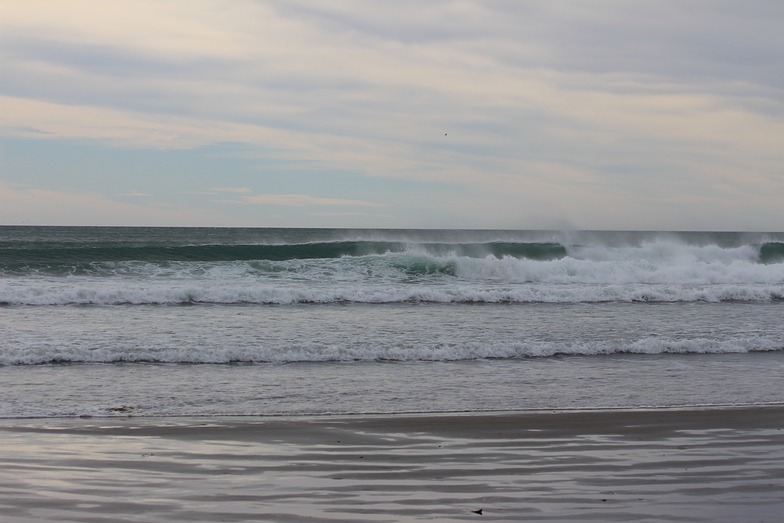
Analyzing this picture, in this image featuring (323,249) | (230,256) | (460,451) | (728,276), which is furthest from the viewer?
(323,249)

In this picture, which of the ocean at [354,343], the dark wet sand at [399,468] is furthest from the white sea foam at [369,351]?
the dark wet sand at [399,468]

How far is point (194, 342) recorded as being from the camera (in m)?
9.98

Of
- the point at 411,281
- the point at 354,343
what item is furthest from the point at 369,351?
the point at 411,281

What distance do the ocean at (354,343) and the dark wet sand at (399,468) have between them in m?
0.73

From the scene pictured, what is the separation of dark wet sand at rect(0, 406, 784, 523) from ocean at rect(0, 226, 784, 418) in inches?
28.7

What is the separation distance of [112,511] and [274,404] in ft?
10.2

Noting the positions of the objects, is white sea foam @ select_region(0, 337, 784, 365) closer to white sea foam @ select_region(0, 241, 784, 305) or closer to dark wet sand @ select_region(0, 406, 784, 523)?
dark wet sand @ select_region(0, 406, 784, 523)

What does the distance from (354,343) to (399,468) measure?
18.4 ft

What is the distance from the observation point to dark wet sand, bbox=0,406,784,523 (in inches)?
147

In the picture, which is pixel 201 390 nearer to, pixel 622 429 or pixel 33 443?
pixel 33 443

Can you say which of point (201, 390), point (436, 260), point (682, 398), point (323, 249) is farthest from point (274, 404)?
point (323, 249)

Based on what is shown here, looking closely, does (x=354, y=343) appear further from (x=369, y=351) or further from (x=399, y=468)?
(x=399, y=468)

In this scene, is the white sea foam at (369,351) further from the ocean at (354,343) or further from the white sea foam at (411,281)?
the white sea foam at (411,281)

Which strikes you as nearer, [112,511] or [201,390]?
[112,511]
